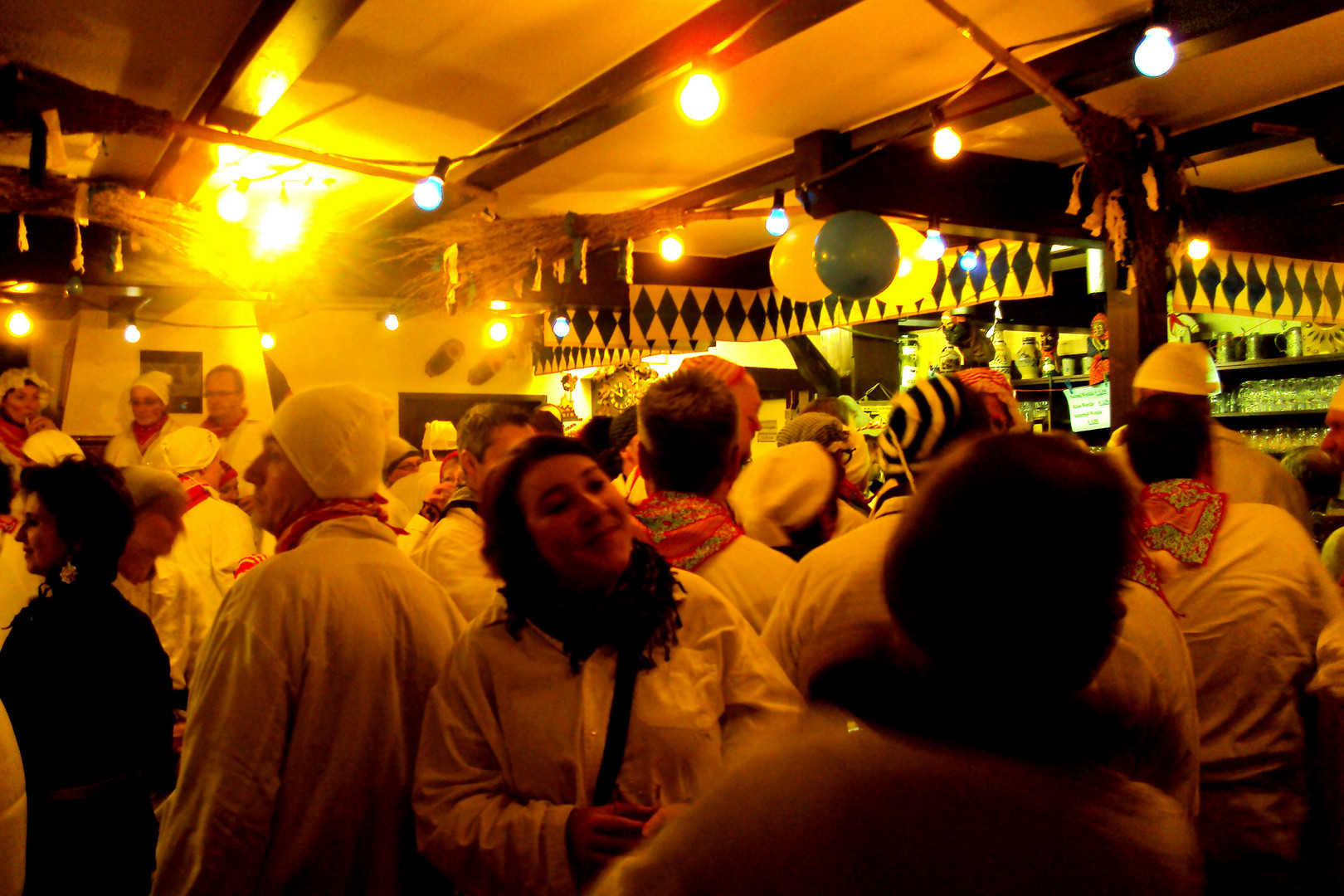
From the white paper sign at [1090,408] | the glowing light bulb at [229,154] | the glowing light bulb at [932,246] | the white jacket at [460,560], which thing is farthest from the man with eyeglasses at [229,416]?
the white paper sign at [1090,408]

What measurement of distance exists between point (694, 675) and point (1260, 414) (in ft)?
25.6

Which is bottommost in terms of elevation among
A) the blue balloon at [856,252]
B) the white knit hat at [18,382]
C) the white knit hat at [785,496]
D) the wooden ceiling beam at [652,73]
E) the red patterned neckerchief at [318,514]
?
the white knit hat at [785,496]

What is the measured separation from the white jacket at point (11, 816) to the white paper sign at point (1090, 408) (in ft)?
26.3

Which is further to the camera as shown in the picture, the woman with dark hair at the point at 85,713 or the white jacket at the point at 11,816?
the woman with dark hair at the point at 85,713

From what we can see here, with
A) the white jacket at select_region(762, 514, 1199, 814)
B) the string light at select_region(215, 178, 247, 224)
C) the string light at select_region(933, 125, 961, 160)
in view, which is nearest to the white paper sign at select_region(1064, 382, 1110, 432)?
the string light at select_region(933, 125, 961, 160)

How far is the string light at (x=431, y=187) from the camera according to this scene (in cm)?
422

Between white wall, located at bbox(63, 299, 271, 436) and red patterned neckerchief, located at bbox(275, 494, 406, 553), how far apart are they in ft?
23.4

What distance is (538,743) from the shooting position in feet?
5.03

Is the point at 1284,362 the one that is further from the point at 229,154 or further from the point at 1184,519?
the point at 229,154

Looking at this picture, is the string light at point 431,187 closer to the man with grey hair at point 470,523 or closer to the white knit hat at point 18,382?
the man with grey hair at point 470,523

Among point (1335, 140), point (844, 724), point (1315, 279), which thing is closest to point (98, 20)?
point (844, 724)

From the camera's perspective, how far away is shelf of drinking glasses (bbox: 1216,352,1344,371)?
740 centimetres

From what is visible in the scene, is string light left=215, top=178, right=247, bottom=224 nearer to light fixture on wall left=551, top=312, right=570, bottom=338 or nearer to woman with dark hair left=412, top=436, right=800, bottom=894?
light fixture on wall left=551, top=312, right=570, bottom=338

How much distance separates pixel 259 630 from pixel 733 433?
1.06 meters
